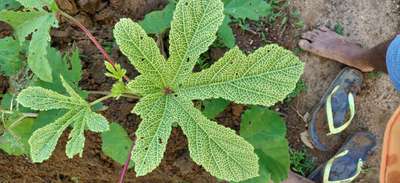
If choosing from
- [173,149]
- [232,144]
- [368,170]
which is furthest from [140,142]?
[368,170]

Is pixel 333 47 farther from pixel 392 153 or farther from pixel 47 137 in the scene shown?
pixel 47 137

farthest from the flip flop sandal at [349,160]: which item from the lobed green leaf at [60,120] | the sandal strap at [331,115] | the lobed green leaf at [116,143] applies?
the lobed green leaf at [60,120]

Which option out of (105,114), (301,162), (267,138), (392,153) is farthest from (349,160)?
(105,114)

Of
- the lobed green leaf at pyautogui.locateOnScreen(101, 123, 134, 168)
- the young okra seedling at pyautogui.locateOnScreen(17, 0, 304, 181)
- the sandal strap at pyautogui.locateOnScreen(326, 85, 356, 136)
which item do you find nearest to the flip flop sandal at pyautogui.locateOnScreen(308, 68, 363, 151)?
the sandal strap at pyautogui.locateOnScreen(326, 85, 356, 136)

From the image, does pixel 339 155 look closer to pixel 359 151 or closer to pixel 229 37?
pixel 359 151

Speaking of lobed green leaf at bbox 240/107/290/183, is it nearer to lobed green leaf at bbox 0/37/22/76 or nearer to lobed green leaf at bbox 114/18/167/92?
lobed green leaf at bbox 114/18/167/92

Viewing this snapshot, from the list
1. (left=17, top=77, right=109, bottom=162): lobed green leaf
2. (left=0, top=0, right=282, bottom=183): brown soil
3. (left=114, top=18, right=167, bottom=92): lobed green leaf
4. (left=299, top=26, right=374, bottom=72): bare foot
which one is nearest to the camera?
(left=114, top=18, right=167, bottom=92): lobed green leaf

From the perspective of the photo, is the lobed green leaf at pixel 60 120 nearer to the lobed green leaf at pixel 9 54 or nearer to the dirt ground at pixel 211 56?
the lobed green leaf at pixel 9 54
